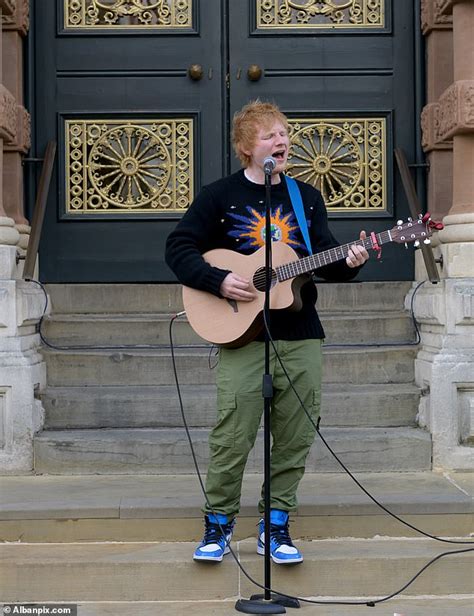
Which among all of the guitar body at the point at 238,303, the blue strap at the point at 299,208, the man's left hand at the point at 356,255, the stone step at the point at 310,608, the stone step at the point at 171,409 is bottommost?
the stone step at the point at 310,608

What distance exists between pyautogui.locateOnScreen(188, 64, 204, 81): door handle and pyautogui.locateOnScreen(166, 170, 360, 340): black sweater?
2446 mm

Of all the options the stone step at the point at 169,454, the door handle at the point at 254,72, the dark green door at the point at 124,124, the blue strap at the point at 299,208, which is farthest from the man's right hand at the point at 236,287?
the door handle at the point at 254,72

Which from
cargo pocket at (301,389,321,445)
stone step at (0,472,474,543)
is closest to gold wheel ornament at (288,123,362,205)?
stone step at (0,472,474,543)

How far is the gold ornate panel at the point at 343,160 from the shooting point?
6.97 metres

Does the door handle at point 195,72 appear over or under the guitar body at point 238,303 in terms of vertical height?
over

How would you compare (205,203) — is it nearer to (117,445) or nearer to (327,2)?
(117,445)

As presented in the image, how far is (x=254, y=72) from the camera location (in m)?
6.91

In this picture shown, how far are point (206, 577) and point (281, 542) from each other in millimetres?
347

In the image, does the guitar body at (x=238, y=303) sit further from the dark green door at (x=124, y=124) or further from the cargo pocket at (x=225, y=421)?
the dark green door at (x=124, y=124)

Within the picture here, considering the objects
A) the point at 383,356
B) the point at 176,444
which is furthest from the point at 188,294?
the point at 383,356

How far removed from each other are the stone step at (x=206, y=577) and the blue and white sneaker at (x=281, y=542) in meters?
0.08

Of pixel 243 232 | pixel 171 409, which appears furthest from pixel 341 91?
pixel 243 232

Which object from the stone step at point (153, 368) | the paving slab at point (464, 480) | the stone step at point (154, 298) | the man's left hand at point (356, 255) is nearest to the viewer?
the man's left hand at point (356, 255)

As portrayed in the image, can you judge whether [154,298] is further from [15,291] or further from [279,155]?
[279,155]
